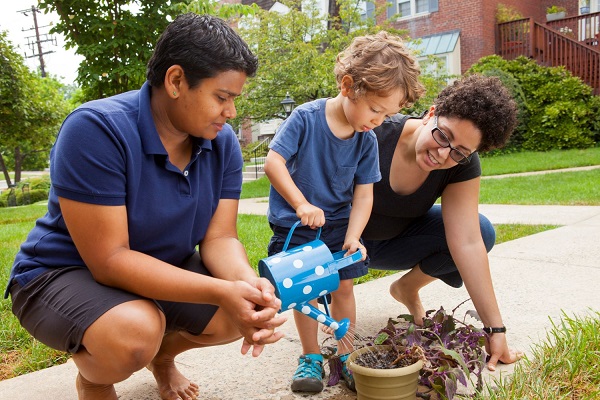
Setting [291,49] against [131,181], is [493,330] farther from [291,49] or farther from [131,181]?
[291,49]

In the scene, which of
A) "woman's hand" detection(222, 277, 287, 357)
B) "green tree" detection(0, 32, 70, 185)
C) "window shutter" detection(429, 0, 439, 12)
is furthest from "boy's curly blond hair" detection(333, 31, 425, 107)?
"window shutter" detection(429, 0, 439, 12)

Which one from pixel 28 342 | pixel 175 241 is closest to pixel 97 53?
pixel 28 342

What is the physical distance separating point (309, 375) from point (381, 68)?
115 centimetres

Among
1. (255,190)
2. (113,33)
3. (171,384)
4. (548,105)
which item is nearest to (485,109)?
(171,384)

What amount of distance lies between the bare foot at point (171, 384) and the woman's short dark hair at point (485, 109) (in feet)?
4.52

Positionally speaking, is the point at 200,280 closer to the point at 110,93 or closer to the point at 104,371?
the point at 104,371

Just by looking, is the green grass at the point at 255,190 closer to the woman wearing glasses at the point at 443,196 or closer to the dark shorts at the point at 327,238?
the woman wearing glasses at the point at 443,196

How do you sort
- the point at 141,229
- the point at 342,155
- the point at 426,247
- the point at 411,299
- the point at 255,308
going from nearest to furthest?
1. the point at 255,308
2. the point at 141,229
3. the point at 342,155
4. the point at 426,247
5. the point at 411,299

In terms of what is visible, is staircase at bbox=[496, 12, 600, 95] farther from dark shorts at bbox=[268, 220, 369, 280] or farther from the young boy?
dark shorts at bbox=[268, 220, 369, 280]

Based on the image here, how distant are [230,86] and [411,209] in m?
1.23

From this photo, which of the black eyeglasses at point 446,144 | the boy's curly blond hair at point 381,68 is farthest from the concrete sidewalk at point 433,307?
the boy's curly blond hair at point 381,68

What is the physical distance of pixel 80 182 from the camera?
5.15 feet

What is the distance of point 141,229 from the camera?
1.73m

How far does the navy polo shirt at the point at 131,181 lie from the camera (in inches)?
62.5
